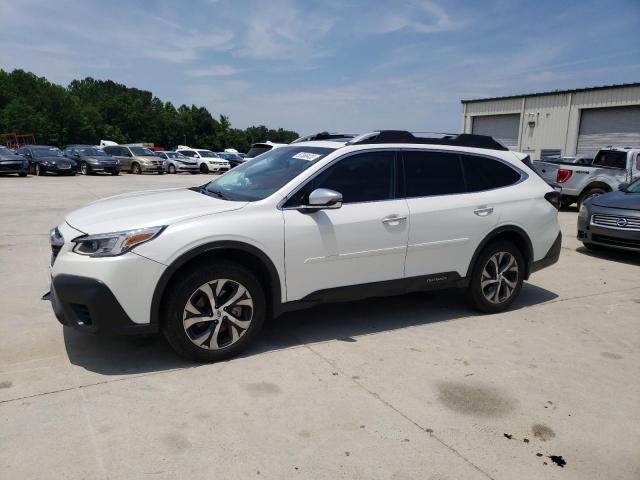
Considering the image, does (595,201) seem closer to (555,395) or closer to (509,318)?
(509,318)

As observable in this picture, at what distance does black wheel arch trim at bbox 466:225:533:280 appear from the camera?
492 cm

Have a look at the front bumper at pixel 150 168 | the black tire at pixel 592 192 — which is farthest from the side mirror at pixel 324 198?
the front bumper at pixel 150 168

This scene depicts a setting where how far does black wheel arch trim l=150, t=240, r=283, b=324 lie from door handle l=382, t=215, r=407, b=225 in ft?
3.44

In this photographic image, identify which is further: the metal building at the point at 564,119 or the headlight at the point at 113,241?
the metal building at the point at 564,119

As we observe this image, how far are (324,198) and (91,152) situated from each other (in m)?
27.4

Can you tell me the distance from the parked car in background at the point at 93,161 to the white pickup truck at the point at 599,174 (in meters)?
21.4

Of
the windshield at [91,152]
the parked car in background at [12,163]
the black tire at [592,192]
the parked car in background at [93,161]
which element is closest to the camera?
the black tire at [592,192]

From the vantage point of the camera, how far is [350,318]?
494 centimetres

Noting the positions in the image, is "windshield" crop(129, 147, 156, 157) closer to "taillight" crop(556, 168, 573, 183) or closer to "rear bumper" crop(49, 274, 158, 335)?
"taillight" crop(556, 168, 573, 183)

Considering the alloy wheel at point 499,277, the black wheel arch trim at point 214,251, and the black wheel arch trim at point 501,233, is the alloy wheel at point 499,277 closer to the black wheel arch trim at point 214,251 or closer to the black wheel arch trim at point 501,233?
the black wheel arch trim at point 501,233

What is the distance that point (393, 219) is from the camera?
172 inches

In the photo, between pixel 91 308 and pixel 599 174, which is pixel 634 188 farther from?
pixel 91 308

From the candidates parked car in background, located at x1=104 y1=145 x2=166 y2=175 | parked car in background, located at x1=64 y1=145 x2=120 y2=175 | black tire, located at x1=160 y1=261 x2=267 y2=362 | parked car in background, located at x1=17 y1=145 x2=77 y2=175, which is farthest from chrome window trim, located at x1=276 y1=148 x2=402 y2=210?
parked car in background, located at x1=104 y1=145 x2=166 y2=175

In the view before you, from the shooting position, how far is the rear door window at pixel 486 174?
498 centimetres
